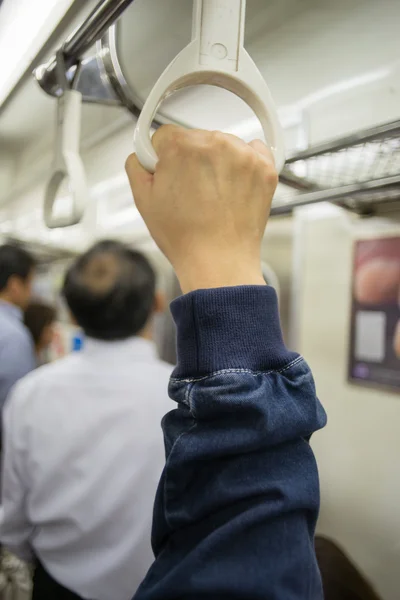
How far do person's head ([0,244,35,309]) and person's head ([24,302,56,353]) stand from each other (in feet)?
1.55

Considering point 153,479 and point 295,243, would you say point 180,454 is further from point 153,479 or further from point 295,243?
point 295,243

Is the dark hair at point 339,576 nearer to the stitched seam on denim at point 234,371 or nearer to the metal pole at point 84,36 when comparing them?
the stitched seam on denim at point 234,371

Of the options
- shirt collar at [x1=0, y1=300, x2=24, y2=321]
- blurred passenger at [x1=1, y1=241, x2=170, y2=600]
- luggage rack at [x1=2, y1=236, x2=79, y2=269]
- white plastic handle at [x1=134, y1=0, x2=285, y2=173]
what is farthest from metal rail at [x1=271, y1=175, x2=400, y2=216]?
luggage rack at [x1=2, y1=236, x2=79, y2=269]

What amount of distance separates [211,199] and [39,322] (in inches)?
100

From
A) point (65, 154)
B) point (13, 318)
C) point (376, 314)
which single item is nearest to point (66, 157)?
point (65, 154)

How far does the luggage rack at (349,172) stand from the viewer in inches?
25.0

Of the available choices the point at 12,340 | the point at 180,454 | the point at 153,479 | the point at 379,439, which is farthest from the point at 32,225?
the point at 180,454

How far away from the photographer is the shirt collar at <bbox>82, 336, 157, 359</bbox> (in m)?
1.16

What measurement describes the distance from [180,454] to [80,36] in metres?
0.51

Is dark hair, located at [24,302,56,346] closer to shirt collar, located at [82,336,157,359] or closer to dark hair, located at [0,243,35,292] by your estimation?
dark hair, located at [0,243,35,292]

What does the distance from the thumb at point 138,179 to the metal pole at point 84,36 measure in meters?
0.21

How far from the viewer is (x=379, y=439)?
1149 millimetres

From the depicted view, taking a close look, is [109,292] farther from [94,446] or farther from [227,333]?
[227,333]

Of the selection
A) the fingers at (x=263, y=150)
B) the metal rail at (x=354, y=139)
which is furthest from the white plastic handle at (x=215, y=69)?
the metal rail at (x=354, y=139)
